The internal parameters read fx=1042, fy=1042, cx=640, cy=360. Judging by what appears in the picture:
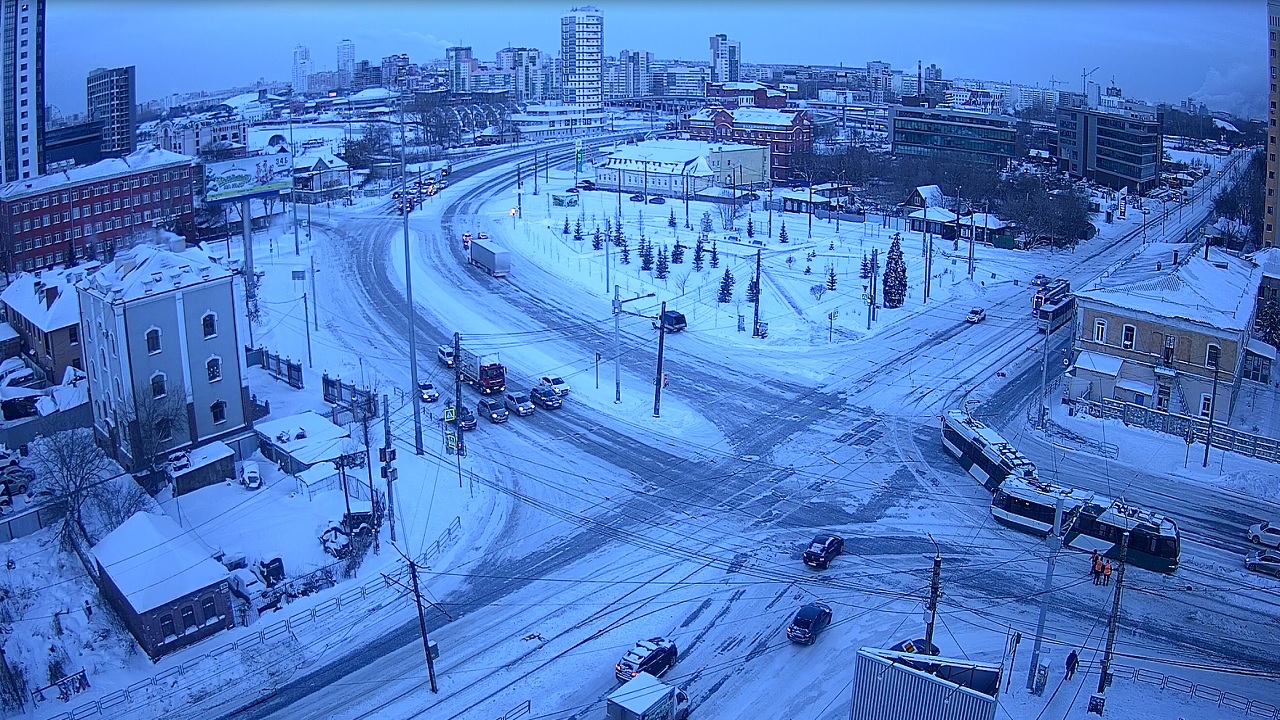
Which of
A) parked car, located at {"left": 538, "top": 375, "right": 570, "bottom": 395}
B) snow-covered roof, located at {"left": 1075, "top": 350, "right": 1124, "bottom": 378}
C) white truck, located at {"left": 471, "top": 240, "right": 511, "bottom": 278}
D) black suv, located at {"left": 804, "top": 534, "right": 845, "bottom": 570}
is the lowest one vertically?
black suv, located at {"left": 804, "top": 534, "right": 845, "bottom": 570}

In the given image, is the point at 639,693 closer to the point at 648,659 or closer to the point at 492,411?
the point at 648,659

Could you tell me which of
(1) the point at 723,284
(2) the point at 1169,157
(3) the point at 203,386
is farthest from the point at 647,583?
(2) the point at 1169,157

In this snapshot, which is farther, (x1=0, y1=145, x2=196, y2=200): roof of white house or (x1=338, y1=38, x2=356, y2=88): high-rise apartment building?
(x1=338, y1=38, x2=356, y2=88): high-rise apartment building

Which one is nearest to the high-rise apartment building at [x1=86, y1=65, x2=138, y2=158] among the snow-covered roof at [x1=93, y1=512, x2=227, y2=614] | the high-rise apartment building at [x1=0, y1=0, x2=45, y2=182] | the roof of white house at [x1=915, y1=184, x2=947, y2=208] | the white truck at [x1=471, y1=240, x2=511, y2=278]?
the high-rise apartment building at [x1=0, y1=0, x2=45, y2=182]

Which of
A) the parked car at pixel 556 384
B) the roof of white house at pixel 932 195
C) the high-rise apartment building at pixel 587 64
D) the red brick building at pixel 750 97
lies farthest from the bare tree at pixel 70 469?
the high-rise apartment building at pixel 587 64

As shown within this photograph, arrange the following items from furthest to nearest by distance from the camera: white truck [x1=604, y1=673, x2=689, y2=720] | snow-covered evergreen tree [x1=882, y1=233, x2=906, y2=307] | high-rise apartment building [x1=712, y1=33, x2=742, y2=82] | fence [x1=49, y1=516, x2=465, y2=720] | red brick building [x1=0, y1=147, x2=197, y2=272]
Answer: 1. high-rise apartment building [x1=712, y1=33, x2=742, y2=82]
2. red brick building [x1=0, y1=147, x2=197, y2=272]
3. snow-covered evergreen tree [x1=882, y1=233, x2=906, y2=307]
4. fence [x1=49, y1=516, x2=465, y2=720]
5. white truck [x1=604, y1=673, x2=689, y2=720]

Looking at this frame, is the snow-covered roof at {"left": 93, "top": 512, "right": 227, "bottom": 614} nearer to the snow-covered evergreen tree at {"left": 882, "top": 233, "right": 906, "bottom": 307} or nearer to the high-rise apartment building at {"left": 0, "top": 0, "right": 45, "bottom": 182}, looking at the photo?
the snow-covered evergreen tree at {"left": 882, "top": 233, "right": 906, "bottom": 307}
